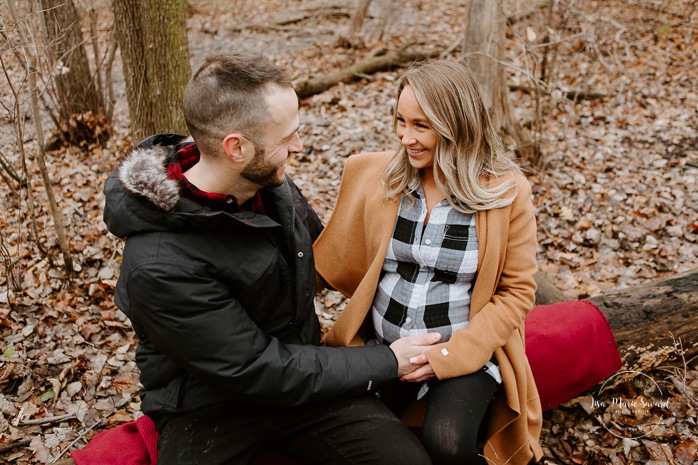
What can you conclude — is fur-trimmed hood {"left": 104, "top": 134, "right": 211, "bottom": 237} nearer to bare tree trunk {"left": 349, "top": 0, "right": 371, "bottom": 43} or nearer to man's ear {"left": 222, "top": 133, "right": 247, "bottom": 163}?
man's ear {"left": 222, "top": 133, "right": 247, "bottom": 163}

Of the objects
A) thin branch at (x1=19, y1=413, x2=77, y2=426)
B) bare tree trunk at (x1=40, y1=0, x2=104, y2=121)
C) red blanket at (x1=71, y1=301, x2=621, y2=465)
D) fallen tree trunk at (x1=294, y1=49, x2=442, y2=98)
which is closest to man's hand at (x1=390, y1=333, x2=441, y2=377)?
red blanket at (x1=71, y1=301, x2=621, y2=465)

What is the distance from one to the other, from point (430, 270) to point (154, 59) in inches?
126

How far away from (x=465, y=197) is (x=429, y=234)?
283 mm

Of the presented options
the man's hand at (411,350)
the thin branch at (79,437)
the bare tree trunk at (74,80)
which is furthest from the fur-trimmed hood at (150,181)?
the bare tree trunk at (74,80)

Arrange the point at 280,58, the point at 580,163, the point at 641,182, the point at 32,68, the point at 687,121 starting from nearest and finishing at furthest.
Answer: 1. the point at 32,68
2. the point at 641,182
3. the point at 580,163
4. the point at 687,121
5. the point at 280,58

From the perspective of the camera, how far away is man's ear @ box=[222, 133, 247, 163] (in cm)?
234

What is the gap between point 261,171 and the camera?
2459 millimetres

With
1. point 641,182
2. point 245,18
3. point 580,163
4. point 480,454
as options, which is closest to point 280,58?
point 245,18

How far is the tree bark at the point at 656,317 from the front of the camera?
11.2 ft

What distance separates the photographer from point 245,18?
1327 centimetres

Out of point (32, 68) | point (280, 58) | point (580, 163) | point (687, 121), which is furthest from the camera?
point (280, 58)

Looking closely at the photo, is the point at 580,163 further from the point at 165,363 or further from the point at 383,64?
the point at 165,363

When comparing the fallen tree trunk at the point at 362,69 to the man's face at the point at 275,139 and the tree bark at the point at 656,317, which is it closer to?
the tree bark at the point at 656,317

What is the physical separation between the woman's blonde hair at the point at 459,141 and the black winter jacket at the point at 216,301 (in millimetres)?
845
